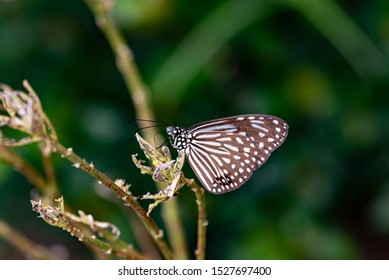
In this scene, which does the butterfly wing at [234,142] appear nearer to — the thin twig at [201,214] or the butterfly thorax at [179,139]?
the butterfly thorax at [179,139]

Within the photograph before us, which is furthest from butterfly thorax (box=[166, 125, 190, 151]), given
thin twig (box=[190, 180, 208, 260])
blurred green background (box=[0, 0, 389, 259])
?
blurred green background (box=[0, 0, 389, 259])

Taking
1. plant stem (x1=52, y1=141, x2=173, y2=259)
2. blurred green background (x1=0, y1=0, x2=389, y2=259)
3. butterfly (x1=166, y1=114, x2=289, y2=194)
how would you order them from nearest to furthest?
plant stem (x1=52, y1=141, x2=173, y2=259) < butterfly (x1=166, y1=114, x2=289, y2=194) < blurred green background (x1=0, y1=0, x2=389, y2=259)

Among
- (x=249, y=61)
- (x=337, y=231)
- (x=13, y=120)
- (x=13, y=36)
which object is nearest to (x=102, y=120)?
(x=13, y=36)

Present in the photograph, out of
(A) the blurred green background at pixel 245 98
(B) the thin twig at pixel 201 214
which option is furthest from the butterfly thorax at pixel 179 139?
(A) the blurred green background at pixel 245 98

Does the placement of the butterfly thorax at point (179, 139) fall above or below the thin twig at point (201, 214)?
above

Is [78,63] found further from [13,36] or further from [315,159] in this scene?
[315,159]

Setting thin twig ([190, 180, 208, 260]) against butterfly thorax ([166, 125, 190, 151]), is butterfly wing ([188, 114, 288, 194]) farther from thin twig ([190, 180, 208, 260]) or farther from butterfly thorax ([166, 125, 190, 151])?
thin twig ([190, 180, 208, 260])
